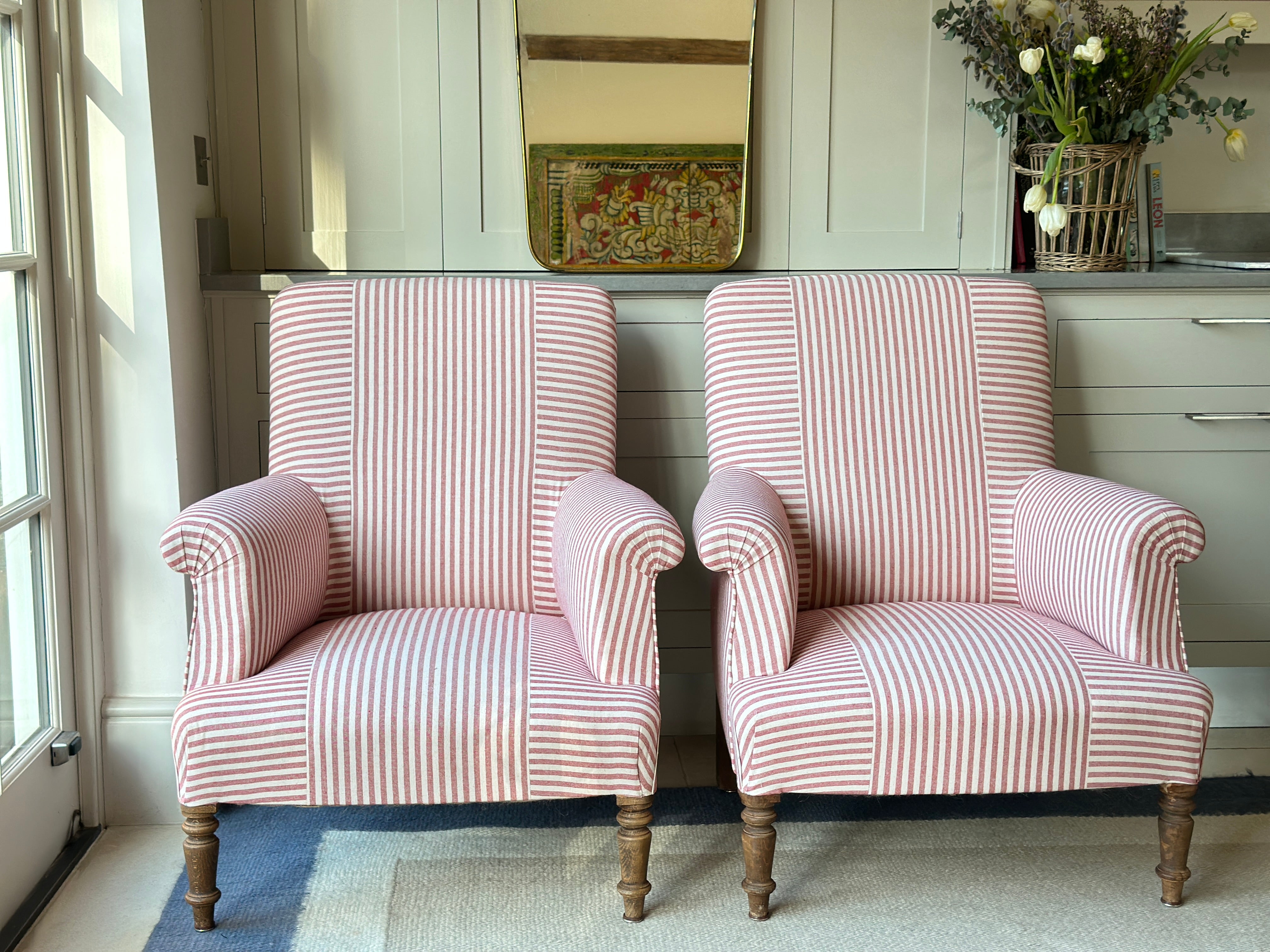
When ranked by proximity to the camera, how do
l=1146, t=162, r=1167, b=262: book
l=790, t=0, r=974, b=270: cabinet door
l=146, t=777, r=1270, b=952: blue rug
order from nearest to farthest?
l=146, t=777, r=1270, b=952: blue rug < l=790, t=0, r=974, b=270: cabinet door < l=1146, t=162, r=1167, b=262: book

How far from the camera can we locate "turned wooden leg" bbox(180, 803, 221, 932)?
4.95 feet

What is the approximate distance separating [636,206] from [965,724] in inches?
48.3

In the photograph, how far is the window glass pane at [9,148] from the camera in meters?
1.64

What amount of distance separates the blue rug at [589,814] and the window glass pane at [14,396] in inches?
26.3

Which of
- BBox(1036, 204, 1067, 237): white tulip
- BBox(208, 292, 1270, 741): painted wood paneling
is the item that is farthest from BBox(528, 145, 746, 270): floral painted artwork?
BBox(1036, 204, 1067, 237): white tulip

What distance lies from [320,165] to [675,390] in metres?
→ 0.84

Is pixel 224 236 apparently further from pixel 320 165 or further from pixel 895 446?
pixel 895 446

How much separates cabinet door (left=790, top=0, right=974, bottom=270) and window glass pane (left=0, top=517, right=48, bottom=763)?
4.97 ft

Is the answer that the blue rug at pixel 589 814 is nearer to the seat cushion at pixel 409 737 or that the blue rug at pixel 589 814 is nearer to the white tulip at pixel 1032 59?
the seat cushion at pixel 409 737

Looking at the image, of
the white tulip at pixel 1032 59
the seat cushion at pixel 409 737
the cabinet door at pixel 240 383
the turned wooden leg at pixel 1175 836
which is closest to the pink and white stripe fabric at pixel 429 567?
the seat cushion at pixel 409 737

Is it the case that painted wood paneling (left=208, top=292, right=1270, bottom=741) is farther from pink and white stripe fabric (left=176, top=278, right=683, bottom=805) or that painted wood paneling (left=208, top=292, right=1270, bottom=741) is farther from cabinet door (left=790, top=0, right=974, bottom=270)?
cabinet door (left=790, top=0, right=974, bottom=270)

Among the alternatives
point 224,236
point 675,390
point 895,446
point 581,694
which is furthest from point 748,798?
point 224,236

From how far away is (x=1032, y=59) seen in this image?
2.02 metres

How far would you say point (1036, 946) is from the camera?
1.56m
